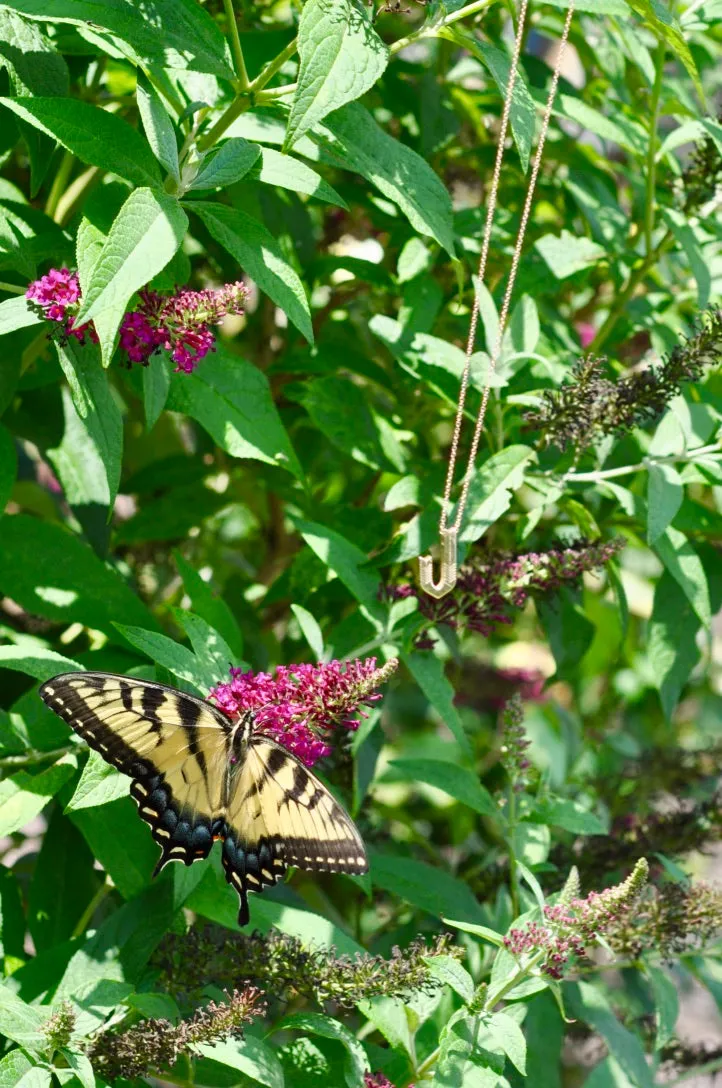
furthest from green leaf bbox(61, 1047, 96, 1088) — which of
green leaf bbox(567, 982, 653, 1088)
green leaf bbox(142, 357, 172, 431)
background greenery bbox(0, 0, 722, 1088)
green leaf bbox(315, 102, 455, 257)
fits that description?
green leaf bbox(315, 102, 455, 257)

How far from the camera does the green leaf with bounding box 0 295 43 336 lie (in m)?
1.37

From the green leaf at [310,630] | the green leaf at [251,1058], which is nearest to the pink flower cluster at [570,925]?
the green leaf at [251,1058]

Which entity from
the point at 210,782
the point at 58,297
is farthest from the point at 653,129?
the point at 210,782

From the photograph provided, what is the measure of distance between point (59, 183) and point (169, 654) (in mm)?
839

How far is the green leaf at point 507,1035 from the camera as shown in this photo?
145 cm

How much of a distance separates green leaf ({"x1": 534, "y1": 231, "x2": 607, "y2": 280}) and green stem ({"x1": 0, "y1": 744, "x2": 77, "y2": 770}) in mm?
1100

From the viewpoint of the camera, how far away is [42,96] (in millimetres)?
1475

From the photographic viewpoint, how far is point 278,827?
61.2 inches

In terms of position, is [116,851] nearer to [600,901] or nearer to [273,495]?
[600,901]

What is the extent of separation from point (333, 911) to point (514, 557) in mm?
966

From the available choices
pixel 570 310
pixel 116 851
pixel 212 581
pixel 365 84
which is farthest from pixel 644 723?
pixel 365 84

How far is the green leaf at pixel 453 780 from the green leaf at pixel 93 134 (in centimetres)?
93

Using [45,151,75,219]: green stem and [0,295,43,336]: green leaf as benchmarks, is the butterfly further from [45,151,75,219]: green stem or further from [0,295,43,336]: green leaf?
[45,151,75,219]: green stem

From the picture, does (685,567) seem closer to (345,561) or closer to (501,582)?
(501,582)
